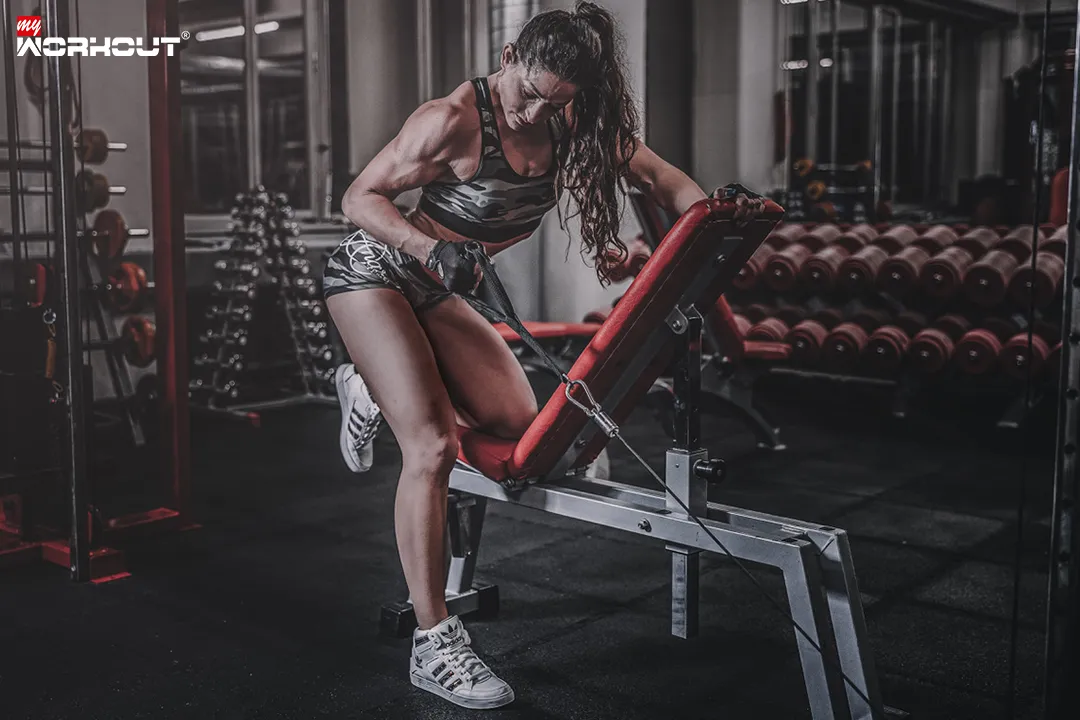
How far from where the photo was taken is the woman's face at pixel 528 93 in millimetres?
1947

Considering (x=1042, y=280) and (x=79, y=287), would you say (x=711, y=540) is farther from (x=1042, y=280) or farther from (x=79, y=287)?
(x=1042, y=280)

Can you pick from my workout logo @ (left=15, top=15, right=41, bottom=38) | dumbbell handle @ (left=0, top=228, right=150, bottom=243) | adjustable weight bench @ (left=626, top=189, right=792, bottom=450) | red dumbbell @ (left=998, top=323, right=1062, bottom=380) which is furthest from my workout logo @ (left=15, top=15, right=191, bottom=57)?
red dumbbell @ (left=998, top=323, right=1062, bottom=380)

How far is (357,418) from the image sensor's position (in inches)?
87.0

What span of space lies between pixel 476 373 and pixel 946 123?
8.77 m

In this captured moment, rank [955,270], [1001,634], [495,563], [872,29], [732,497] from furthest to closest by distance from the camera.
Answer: [872,29] → [955,270] → [732,497] → [495,563] → [1001,634]

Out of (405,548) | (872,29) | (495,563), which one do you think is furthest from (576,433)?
(872,29)

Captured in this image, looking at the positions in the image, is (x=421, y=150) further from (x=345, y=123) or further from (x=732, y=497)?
(x=732, y=497)

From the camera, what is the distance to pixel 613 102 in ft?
6.68

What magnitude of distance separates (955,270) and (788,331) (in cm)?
68

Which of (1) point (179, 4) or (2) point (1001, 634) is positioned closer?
(2) point (1001, 634)

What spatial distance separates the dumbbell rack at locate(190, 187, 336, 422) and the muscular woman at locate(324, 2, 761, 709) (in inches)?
107

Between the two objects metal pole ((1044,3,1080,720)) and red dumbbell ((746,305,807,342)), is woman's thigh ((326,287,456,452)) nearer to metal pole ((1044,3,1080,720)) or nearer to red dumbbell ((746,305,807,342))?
metal pole ((1044,3,1080,720))

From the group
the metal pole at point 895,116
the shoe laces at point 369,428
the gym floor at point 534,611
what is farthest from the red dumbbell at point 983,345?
the metal pole at point 895,116

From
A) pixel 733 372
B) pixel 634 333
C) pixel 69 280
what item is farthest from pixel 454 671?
pixel 733 372
